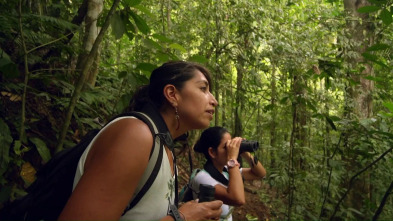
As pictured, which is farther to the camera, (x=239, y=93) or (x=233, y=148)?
(x=239, y=93)

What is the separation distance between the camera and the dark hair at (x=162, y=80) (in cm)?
161

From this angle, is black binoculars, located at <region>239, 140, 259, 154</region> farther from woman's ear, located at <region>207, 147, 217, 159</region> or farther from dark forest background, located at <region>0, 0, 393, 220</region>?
dark forest background, located at <region>0, 0, 393, 220</region>

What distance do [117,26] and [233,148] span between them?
1321mm

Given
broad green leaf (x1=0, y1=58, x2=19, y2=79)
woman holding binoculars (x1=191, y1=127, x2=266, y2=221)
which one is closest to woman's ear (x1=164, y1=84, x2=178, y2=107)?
woman holding binoculars (x1=191, y1=127, x2=266, y2=221)

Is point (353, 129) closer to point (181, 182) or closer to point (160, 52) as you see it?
point (160, 52)

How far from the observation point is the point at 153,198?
1.17m

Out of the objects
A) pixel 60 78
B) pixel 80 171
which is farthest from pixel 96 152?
pixel 60 78

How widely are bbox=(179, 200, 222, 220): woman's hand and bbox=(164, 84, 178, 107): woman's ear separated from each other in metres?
0.54

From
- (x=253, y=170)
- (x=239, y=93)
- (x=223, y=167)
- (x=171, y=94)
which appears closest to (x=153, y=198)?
(x=171, y=94)

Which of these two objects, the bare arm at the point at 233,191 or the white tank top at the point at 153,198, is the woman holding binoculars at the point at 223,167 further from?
the white tank top at the point at 153,198

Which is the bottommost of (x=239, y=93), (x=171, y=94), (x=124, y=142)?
(x=124, y=142)

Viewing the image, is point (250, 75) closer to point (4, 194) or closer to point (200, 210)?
point (200, 210)

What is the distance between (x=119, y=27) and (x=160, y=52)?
0.38 m

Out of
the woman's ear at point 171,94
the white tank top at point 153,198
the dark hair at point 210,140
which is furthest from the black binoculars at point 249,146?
the white tank top at point 153,198
